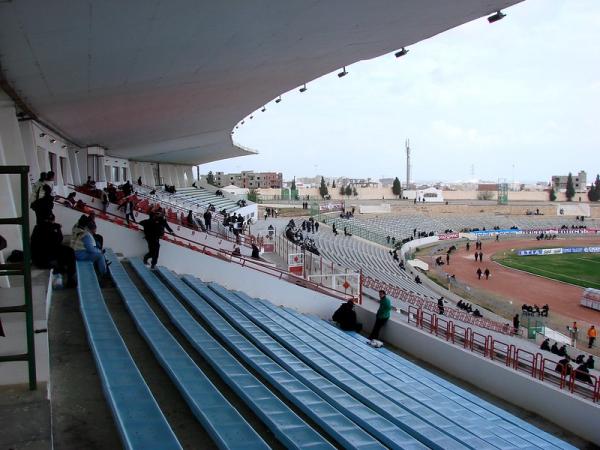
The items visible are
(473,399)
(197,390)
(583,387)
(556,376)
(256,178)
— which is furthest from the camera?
(256,178)

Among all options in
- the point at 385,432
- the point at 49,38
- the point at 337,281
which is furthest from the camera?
the point at 337,281

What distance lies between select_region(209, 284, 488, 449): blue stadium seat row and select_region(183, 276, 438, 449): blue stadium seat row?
3 centimetres

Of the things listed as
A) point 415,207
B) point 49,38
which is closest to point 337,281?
point 49,38

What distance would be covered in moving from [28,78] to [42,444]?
625 centimetres

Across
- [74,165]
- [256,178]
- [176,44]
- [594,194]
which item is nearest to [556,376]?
[176,44]

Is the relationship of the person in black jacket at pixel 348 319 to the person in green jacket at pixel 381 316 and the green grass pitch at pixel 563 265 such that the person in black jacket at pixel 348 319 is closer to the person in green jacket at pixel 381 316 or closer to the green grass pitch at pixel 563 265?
the person in green jacket at pixel 381 316

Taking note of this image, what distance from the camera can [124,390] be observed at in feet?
13.6

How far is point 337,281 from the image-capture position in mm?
13117

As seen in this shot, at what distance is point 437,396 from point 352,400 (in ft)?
5.52

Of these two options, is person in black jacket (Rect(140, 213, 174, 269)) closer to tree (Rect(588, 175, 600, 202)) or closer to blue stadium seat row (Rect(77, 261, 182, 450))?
blue stadium seat row (Rect(77, 261, 182, 450))

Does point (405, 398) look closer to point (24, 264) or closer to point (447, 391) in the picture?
point (447, 391)

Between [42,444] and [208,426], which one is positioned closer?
[42,444]

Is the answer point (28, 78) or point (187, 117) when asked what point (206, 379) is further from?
point (187, 117)

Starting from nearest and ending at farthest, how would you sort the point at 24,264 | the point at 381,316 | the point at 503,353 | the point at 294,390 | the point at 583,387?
the point at 24,264 → the point at 294,390 → the point at 583,387 → the point at 503,353 → the point at 381,316
